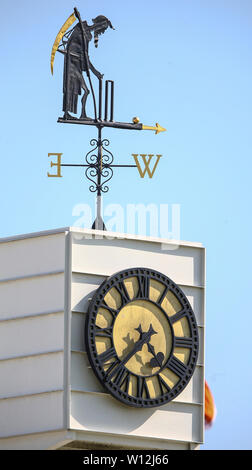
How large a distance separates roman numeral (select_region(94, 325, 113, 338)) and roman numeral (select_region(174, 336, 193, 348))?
5.07 feet

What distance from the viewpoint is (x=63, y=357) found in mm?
33188

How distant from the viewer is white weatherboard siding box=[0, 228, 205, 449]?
3322 cm

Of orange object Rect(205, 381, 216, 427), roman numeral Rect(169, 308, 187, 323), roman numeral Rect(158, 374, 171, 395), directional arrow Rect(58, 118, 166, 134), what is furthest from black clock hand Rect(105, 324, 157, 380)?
directional arrow Rect(58, 118, 166, 134)

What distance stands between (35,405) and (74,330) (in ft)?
5.40

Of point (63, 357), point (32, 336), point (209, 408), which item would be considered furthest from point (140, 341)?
point (209, 408)

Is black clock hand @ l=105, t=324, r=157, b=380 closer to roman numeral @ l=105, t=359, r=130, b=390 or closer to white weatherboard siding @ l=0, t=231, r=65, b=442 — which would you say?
roman numeral @ l=105, t=359, r=130, b=390

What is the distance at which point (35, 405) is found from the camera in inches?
1320

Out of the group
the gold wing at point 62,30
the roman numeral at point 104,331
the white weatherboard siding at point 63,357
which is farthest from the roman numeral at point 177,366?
the gold wing at point 62,30

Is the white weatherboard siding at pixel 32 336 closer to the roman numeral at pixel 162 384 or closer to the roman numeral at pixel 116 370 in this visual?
the roman numeral at pixel 116 370

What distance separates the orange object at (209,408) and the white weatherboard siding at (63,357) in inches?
35.0

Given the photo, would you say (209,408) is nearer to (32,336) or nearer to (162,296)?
(162,296)

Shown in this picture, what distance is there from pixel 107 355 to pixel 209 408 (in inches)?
134

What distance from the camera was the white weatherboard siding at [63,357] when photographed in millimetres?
33219
